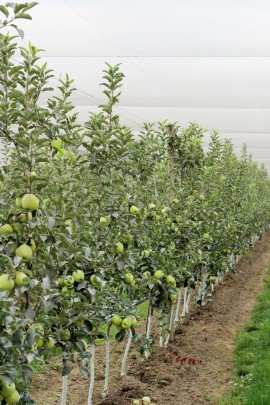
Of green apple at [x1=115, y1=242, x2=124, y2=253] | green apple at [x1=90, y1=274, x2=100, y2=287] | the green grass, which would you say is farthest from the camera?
the green grass

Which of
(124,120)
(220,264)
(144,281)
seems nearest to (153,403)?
(144,281)

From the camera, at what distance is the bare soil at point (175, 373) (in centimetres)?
532

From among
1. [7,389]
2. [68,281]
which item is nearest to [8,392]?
[7,389]

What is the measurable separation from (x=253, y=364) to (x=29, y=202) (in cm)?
412

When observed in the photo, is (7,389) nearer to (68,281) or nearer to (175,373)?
(68,281)

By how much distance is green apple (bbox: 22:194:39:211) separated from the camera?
9.40 feet

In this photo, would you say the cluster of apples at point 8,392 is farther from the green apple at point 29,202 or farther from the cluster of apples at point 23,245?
the green apple at point 29,202

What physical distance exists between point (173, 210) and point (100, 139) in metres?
2.29

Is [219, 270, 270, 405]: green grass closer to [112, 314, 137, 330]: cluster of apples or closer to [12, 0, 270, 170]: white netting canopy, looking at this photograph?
[112, 314, 137, 330]: cluster of apples

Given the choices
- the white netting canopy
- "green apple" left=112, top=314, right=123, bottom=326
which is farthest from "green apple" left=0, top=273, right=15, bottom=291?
Result: the white netting canopy

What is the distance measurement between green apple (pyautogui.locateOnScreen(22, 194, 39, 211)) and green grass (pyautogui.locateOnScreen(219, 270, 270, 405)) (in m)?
3.01

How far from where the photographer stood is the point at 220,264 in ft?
31.1

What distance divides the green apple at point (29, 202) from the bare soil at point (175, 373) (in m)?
2.67

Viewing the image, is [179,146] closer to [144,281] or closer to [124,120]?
[144,281]
